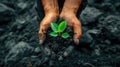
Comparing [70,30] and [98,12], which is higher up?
[98,12]

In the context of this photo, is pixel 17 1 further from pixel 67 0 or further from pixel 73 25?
pixel 73 25

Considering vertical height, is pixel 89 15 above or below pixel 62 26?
above

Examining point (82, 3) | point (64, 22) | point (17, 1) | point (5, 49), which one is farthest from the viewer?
point (17, 1)

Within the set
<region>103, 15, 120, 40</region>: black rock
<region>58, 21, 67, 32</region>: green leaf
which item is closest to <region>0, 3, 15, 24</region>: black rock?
<region>58, 21, 67, 32</region>: green leaf

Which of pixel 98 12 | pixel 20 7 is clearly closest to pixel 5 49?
pixel 20 7

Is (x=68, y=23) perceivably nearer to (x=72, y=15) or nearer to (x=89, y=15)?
(x=72, y=15)

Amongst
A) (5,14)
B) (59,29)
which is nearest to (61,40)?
(59,29)
